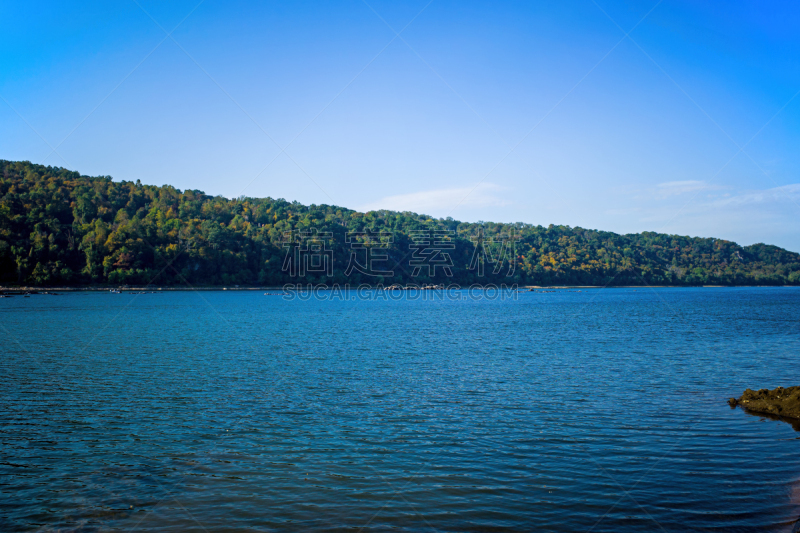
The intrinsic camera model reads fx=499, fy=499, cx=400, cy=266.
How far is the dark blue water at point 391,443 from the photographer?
9.97m

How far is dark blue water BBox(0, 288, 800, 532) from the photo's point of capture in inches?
392

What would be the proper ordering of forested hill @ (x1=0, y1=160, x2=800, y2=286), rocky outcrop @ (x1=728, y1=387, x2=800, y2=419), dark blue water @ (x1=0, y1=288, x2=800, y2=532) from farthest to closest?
1. forested hill @ (x1=0, y1=160, x2=800, y2=286)
2. rocky outcrop @ (x1=728, y1=387, x2=800, y2=419)
3. dark blue water @ (x1=0, y1=288, x2=800, y2=532)

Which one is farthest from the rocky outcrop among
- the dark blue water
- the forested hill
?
the forested hill

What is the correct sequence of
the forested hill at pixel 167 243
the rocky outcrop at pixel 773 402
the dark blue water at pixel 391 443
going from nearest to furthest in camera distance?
the dark blue water at pixel 391 443
the rocky outcrop at pixel 773 402
the forested hill at pixel 167 243

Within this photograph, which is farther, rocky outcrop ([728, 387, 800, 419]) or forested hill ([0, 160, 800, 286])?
forested hill ([0, 160, 800, 286])

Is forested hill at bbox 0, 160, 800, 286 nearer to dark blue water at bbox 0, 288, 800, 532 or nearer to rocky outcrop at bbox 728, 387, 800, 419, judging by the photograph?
dark blue water at bbox 0, 288, 800, 532

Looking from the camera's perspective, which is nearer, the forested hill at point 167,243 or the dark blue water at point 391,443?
the dark blue water at point 391,443

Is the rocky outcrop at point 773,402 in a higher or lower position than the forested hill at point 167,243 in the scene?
lower

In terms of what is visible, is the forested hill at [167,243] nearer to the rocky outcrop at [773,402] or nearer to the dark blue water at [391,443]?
the dark blue water at [391,443]

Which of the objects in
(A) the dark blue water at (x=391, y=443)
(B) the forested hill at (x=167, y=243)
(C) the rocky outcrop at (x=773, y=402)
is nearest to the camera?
(A) the dark blue water at (x=391, y=443)

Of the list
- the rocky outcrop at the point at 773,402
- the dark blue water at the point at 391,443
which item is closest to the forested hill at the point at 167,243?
the dark blue water at the point at 391,443

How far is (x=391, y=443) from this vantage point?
14.0 m

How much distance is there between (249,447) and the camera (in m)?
13.7

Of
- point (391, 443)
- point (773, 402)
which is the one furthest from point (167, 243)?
point (773, 402)
